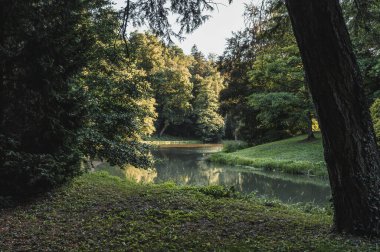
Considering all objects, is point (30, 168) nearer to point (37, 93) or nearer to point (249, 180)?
point (37, 93)

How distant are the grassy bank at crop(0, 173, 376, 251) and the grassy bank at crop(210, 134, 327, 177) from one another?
37.8 feet

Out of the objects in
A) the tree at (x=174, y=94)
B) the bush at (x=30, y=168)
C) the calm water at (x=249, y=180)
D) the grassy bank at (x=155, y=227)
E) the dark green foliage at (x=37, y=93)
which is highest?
the tree at (x=174, y=94)

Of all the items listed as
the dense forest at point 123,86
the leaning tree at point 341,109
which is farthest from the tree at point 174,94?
the leaning tree at point 341,109

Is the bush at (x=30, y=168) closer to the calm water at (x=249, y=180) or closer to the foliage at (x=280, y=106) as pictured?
the calm water at (x=249, y=180)

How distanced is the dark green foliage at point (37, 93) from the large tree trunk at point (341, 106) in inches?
171

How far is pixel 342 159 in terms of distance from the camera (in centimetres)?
461

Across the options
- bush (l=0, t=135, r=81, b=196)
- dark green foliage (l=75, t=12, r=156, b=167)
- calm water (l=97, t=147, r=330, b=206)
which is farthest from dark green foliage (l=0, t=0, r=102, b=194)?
calm water (l=97, t=147, r=330, b=206)

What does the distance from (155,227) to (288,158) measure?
55.9 ft

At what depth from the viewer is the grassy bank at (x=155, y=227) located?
4.64 metres

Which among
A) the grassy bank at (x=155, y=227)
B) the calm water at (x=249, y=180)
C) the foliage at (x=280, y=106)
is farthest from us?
the foliage at (x=280, y=106)

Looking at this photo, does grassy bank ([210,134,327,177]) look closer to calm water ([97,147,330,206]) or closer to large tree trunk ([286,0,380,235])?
calm water ([97,147,330,206])

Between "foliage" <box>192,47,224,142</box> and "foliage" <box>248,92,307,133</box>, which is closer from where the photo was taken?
"foliage" <box>248,92,307,133</box>

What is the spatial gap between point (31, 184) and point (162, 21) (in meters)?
4.35

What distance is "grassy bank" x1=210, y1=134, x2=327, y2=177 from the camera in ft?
60.4
